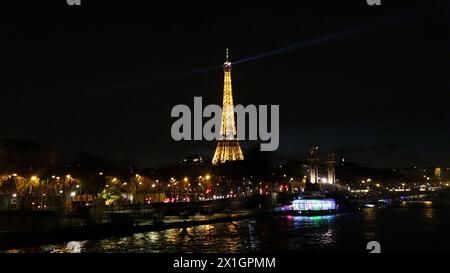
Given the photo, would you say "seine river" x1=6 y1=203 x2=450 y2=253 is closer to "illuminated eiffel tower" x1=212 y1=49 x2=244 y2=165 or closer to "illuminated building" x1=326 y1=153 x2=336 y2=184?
"illuminated eiffel tower" x1=212 y1=49 x2=244 y2=165

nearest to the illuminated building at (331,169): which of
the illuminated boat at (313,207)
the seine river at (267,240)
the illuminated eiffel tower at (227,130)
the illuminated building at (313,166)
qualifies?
the illuminated building at (313,166)

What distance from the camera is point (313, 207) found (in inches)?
3076

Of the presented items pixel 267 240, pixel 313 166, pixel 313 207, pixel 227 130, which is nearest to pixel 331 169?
pixel 313 166

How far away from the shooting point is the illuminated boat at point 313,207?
250ft

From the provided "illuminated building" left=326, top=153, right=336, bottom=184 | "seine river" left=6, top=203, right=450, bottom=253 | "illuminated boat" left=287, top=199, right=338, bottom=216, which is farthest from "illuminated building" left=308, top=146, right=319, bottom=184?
"seine river" left=6, top=203, right=450, bottom=253

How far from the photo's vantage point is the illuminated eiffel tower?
108 metres

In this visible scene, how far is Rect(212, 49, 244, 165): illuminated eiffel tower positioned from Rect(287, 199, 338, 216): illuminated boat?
2919 cm

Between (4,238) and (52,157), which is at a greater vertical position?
(52,157)

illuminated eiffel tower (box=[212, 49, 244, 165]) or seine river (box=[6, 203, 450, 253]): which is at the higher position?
illuminated eiffel tower (box=[212, 49, 244, 165])

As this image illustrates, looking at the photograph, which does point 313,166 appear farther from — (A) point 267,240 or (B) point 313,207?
(A) point 267,240
